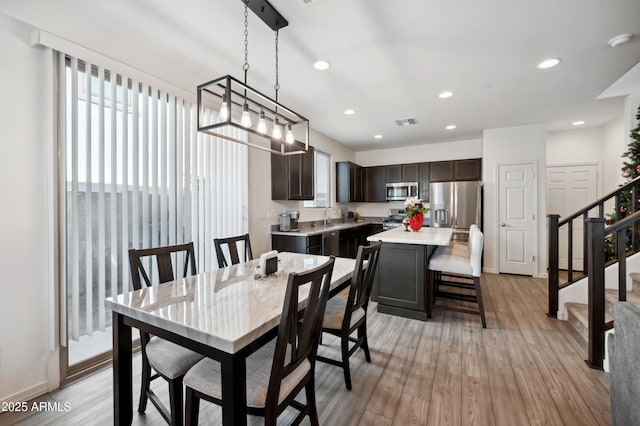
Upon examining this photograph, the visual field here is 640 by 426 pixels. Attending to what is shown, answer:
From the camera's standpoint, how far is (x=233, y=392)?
1.00 meters

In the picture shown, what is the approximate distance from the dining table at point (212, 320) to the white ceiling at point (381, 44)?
1905 mm

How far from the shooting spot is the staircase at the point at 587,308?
8.03 feet

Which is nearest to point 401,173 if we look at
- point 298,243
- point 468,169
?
point 468,169

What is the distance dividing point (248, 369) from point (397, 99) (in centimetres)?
350

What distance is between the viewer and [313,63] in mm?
2631

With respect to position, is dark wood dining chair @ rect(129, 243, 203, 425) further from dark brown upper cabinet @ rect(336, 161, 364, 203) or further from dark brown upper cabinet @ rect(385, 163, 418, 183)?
dark brown upper cabinet @ rect(385, 163, 418, 183)

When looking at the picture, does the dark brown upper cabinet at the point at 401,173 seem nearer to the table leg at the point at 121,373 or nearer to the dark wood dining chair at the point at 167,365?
the dark wood dining chair at the point at 167,365

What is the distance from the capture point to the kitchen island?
2.94m

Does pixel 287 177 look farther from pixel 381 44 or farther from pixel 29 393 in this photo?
pixel 29 393

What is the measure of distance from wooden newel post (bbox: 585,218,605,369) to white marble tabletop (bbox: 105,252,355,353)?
1.98 meters

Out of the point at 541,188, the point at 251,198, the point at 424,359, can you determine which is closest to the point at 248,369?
the point at 424,359

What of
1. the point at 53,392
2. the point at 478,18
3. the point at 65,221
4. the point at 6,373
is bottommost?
the point at 53,392

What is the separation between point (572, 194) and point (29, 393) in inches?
298

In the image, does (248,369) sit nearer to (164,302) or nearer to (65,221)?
(164,302)
